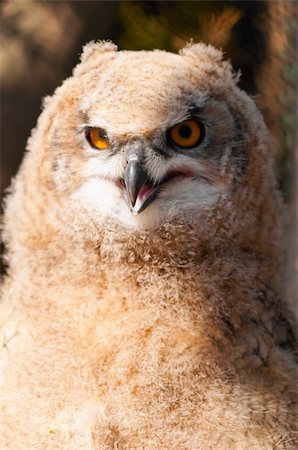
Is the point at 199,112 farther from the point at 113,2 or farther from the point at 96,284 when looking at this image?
the point at 113,2

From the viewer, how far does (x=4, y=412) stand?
2.30m

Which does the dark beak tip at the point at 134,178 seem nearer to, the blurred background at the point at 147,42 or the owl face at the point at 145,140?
the owl face at the point at 145,140

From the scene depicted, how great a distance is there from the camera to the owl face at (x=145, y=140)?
2266 millimetres

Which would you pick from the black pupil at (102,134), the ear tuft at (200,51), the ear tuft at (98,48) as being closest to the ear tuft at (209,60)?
the ear tuft at (200,51)

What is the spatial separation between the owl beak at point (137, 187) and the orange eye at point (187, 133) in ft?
0.58

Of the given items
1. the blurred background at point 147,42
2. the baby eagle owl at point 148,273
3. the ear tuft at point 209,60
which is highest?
the blurred background at point 147,42

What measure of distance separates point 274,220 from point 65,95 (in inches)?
31.9

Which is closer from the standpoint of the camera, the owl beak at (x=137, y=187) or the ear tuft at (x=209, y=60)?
the owl beak at (x=137, y=187)

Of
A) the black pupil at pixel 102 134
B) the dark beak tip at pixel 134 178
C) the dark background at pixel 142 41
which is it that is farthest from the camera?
the dark background at pixel 142 41

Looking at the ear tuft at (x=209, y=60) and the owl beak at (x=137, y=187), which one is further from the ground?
the ear tuft at (x=209, y=60)

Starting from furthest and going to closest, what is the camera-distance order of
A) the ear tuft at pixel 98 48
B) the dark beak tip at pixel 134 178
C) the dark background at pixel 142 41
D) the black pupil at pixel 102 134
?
the dark background at pixel 142 41 < the ear tuft at pixel 98 48 < the black pupil at pixel 102 134 < the dark beak tip at pixel 134 178

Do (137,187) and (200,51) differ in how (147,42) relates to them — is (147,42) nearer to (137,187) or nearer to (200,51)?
(200,51)

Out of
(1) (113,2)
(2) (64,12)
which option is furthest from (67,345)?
(2) (64,12)

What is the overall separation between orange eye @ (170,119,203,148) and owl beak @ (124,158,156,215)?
0.58 ft
